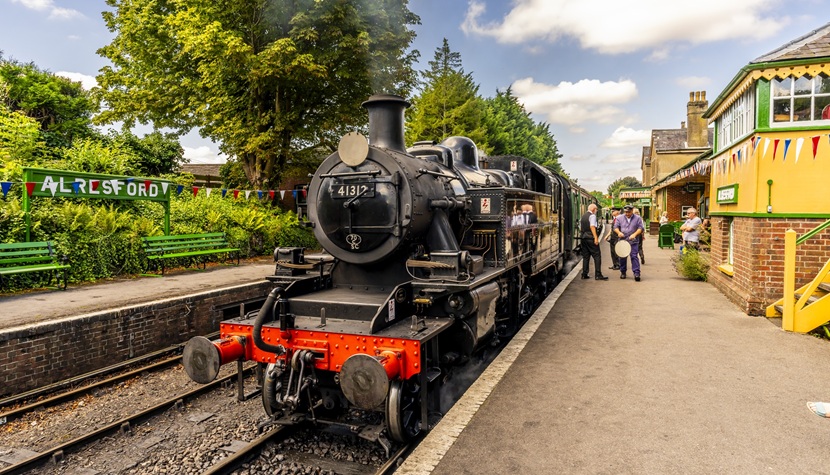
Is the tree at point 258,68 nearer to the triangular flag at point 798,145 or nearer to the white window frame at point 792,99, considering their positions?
the white window frame at point 792,99

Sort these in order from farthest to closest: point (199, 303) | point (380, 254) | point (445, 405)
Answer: point (199, 303) < point (445, 405) < point (380, 254)

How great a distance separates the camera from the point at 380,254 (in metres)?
5.09

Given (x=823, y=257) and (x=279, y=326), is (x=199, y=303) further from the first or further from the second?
(x=823, y=257)

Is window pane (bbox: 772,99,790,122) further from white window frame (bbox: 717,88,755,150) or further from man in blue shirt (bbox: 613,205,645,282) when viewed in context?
man in blue shirt (bbox: 613,205,645,282)

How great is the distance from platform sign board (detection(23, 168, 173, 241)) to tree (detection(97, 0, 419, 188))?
4.22 metres

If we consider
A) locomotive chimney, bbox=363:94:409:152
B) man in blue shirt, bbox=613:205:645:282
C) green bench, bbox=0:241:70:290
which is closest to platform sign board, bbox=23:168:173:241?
green bench, bbox=0:241:70:290

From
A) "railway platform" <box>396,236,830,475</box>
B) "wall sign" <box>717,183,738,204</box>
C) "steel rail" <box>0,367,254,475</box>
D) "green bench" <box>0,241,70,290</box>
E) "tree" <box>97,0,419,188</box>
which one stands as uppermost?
"tree" <box>97,0,419,188</box>

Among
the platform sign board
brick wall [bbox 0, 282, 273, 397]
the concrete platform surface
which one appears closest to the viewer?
brick wall [bbox 0, 282, 273, 397]

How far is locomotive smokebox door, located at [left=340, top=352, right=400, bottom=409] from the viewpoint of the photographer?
376 centimetres

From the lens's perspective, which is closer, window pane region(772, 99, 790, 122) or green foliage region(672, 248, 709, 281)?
window pane region(772, 99, 790, 122)

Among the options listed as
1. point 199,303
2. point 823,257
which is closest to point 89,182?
point 199,303

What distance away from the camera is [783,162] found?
26.2 feet

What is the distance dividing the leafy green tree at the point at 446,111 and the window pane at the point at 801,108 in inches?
830

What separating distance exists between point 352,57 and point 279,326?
13.0 m
